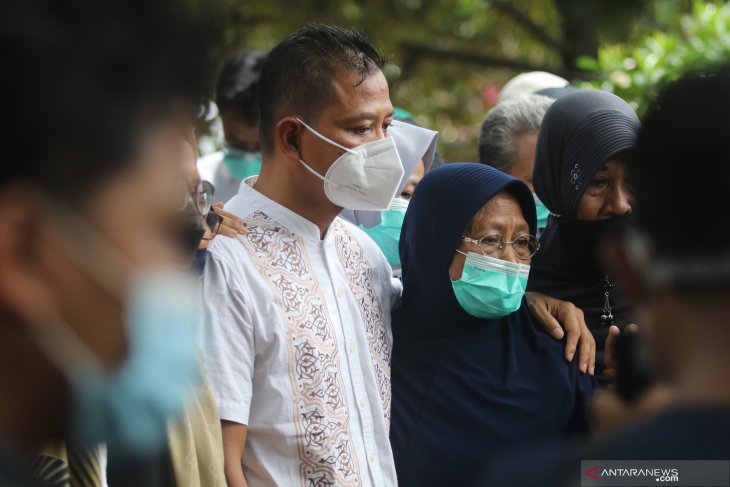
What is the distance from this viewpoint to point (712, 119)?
1.49 m

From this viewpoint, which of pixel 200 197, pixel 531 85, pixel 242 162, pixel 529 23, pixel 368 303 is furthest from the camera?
pixel 529 23

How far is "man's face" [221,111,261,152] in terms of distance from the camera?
5.22m

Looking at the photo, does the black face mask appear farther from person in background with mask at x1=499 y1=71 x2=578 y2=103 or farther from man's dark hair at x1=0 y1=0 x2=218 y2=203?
man's dark hair at x1=0 y1=0 x2=218 y2=203

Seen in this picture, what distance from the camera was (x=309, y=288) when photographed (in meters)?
3.08

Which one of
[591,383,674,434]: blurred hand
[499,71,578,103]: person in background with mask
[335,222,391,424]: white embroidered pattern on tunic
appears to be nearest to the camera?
[591,383,674,434]: blurred hand

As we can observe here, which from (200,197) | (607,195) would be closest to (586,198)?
(607,195)

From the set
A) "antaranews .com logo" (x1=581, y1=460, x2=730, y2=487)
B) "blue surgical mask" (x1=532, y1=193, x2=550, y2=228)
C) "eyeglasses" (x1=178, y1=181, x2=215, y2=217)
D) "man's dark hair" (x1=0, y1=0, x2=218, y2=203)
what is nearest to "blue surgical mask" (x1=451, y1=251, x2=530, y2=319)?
"blue surgical mask" (x1=532, y1=193, x2=550, y2=228)

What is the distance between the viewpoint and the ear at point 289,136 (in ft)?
10.8

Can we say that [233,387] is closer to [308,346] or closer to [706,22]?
[308,346]

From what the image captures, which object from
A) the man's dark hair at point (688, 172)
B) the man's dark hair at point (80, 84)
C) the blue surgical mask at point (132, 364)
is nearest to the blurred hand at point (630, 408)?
the man's dark hair at point (688, 172)

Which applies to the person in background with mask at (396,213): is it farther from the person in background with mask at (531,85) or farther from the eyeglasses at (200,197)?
the eyeglasses at (200,197)

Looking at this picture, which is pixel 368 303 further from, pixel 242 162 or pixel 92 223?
pixel 242 162

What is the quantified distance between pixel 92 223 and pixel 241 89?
12.7ft

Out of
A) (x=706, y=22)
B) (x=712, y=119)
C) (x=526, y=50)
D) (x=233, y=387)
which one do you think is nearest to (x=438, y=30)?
(x=526, y=50)
